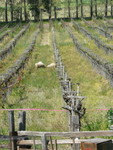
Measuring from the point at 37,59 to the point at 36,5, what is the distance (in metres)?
55.6

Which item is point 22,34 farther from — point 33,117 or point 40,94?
point 33,117

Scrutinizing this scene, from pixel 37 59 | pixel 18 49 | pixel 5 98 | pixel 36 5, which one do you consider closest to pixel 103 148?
pixel 5 98

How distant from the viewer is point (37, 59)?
36.6 meters

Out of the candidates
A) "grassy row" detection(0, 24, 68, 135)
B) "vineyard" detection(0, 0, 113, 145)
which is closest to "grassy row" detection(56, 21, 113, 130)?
"vineyard" detection(0, 0, 113, 145)

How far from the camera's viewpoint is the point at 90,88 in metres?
23.1

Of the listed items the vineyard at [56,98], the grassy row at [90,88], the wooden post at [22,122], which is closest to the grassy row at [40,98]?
the vineyard at [56,98]

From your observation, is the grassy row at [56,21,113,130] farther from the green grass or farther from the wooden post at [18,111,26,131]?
the wooden post at [18,111,26,131]

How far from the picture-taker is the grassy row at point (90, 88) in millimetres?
15219

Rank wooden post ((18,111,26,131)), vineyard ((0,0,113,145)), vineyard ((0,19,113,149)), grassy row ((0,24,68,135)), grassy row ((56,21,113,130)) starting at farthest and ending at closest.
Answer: grassy row ((56,21,113,130))
grassy row ((0,24,68,135))
vineyard ((0,19,113,149))
wooden post ((18,111,26,131))
vineyard ((0,0,113,145))

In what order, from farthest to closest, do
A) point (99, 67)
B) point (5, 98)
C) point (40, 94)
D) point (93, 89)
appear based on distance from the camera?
point (99, 67), point (93, 89), point (40, 94), point (5, 98)

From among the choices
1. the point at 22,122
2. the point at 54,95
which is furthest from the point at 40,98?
the point at 22,122

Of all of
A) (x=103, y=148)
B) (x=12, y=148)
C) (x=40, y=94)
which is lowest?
(x=40, y=94)

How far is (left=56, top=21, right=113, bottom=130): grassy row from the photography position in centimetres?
1522

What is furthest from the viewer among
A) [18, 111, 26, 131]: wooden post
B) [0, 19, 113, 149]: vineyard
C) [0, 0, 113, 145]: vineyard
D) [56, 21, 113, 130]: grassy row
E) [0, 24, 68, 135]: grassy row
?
[56, 21, 113, 130]: grassy row
